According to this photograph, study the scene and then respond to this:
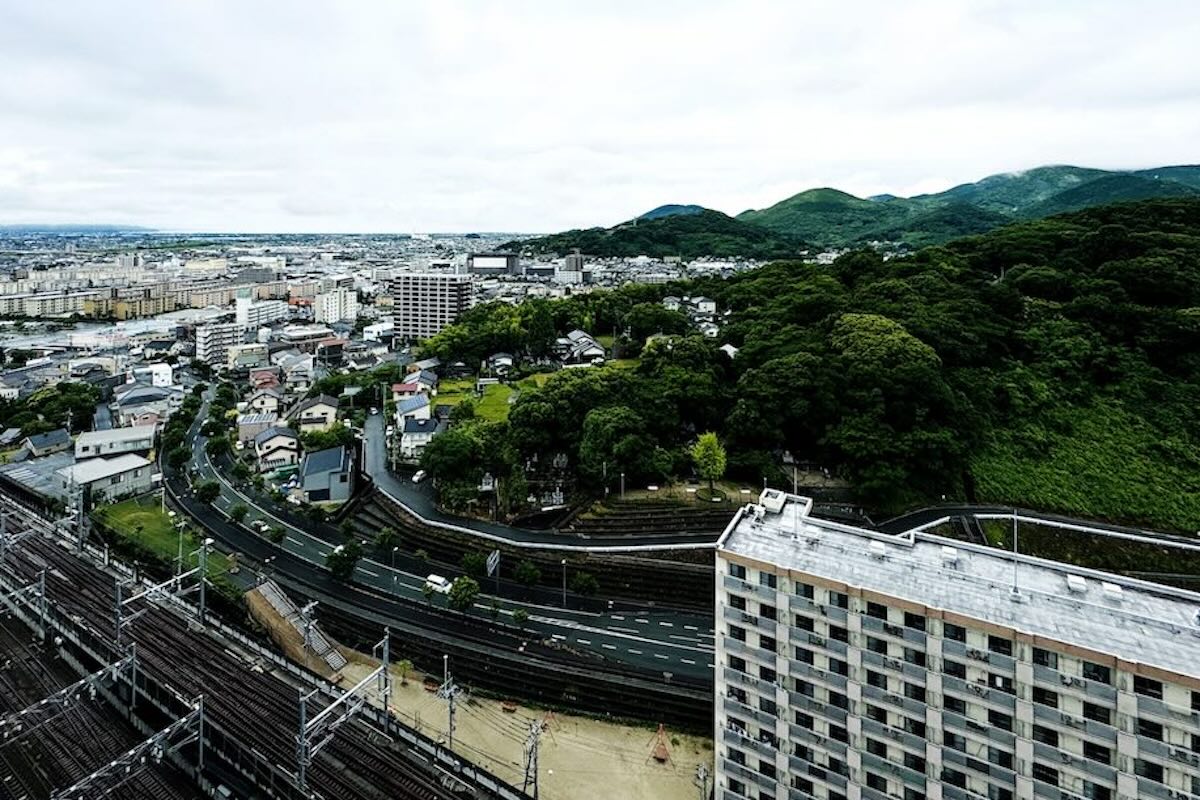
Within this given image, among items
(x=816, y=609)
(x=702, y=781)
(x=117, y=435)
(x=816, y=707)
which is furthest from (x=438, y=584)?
(x=117, y=435)

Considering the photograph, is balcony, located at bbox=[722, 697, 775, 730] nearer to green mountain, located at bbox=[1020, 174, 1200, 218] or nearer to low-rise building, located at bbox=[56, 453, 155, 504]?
low-rise building, located at bbox=[56, 453, 155, 504]

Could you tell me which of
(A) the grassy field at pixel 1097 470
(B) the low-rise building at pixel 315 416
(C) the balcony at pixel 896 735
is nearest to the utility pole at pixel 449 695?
(C) the balcony at pixel 896 735

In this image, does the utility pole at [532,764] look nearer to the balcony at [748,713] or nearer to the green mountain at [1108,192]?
the balcony at [748,713]

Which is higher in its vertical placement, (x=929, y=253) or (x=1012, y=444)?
(x=929, y=253)

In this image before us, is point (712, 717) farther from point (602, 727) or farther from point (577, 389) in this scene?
point (577, 389)

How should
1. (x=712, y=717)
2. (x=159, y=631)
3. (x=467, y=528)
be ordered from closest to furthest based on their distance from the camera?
1. (x=712, y=717)
2. (x=159, y=631)
3. (x=467, y=528)

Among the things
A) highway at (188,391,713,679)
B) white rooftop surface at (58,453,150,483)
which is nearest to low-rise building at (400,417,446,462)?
highway at (188,391,713,679)

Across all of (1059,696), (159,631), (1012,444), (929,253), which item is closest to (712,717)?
(1059,696)
